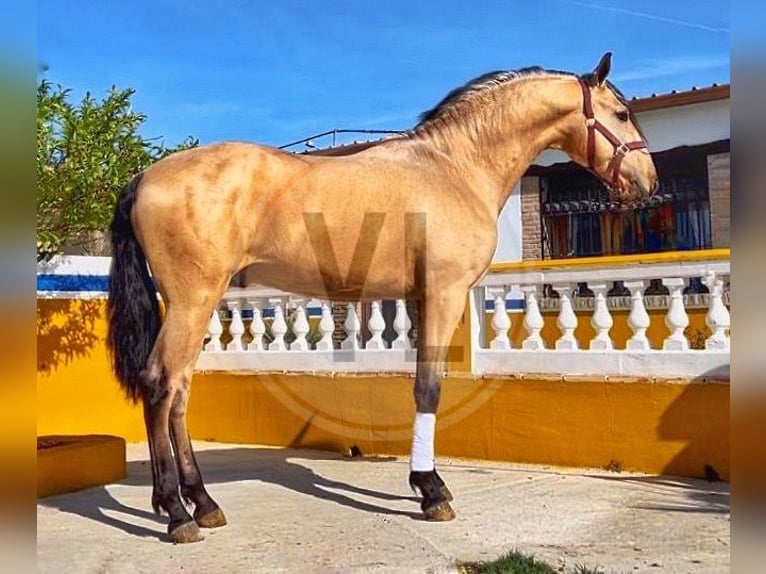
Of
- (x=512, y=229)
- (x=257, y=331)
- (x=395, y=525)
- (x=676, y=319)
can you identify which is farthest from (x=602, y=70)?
(x=512, y=229)

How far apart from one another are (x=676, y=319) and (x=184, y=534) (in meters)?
3.56

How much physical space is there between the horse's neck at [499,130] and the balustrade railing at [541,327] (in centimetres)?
152

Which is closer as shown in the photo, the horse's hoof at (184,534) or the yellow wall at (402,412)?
the horse's hoof at (184,534)

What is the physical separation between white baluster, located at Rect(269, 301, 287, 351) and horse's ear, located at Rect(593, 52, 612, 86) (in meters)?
3.95

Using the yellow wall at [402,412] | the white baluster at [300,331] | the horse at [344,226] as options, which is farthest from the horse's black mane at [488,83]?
the white baluster at [300,331]

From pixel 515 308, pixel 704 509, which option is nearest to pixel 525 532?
pixel 704 509

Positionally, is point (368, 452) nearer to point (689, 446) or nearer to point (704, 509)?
point (689, 446)

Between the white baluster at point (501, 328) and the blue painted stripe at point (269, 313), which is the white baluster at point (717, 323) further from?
the blue painted stripe at point (269, 313)

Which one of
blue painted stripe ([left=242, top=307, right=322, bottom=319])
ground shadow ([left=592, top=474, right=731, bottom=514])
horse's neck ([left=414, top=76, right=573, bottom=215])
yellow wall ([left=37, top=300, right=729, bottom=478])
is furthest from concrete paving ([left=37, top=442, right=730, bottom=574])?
blue painted stripe ([left=242, top=307, right=322, bottom=319])

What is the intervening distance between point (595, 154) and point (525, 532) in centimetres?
235

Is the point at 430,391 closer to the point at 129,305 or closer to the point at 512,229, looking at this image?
the point at 129,305

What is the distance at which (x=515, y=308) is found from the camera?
8031mm

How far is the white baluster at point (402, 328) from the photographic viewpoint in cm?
675

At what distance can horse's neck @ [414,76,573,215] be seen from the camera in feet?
16.0
